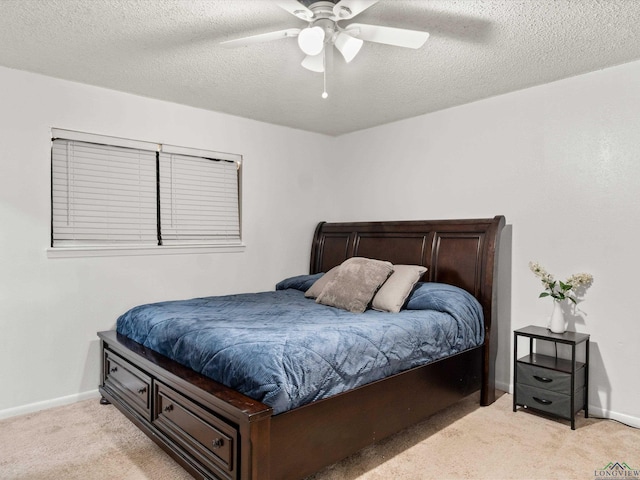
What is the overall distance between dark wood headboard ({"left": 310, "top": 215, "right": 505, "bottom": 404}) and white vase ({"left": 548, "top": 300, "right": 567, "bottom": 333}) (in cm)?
42

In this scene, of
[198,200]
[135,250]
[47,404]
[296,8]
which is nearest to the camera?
[296,8]

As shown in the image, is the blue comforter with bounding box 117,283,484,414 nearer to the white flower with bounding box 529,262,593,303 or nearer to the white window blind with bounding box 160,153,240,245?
the white flower with bounding box 529,262,593,303

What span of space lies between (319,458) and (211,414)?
1.88 ft

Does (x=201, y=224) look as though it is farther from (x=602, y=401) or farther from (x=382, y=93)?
(x=602, y=401)

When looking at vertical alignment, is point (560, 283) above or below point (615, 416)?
above

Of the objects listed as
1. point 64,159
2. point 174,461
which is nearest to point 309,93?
point 64,159

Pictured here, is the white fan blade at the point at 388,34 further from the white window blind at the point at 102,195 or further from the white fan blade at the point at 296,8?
the white window blind at the point at 102,195

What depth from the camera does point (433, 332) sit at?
281 centimetres

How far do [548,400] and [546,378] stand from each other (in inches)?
5.7

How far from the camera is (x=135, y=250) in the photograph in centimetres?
357

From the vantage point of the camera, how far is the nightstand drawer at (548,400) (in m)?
2.87

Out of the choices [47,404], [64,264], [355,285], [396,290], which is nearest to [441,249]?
[396,290]

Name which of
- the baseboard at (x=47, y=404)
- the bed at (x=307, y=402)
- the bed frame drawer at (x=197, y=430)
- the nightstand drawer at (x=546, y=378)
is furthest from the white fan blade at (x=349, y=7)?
the baseboard at (x=47, y=404)

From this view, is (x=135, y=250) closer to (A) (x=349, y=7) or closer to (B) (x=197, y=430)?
(B) (x=197, y=430)
